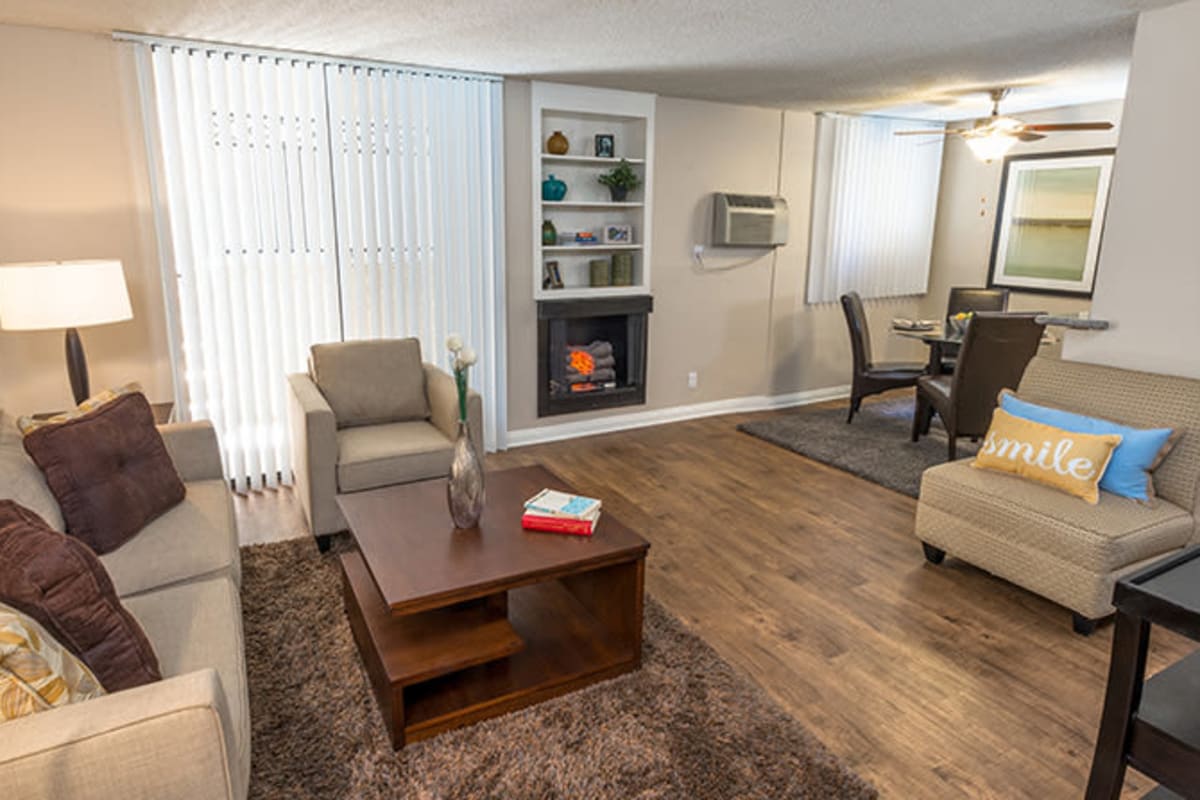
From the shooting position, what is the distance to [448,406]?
3.62m

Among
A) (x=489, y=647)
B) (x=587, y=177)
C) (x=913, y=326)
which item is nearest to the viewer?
(x=489, y=647)

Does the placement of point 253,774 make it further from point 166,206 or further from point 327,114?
point 327,114

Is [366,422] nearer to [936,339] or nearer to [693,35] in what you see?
[693,35]

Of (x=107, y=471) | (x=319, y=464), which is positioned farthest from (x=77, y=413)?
(x=319, y=464)

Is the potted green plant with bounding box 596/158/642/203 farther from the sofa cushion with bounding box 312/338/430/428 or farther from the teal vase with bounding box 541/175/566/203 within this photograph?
the sofa cushion with bounding box 312/338/430/428

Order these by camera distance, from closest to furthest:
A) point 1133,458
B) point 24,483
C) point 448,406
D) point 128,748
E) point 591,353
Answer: point 128,748 < point 24,483 < point 1133,458 < point 448,406 < point 591,353

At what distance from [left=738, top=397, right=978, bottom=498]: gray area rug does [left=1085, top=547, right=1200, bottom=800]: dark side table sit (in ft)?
7.94

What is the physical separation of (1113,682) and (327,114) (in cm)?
421

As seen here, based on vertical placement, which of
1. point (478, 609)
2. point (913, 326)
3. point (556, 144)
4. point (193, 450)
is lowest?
point (478, 609)

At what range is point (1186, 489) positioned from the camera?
2834mm

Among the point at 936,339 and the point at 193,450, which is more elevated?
the point at 936,339

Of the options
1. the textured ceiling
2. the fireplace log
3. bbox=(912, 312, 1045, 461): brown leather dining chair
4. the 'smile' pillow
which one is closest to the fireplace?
Result: the fireplace log

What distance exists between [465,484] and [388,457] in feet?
3.46

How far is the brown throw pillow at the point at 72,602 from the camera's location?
1.42 metres
